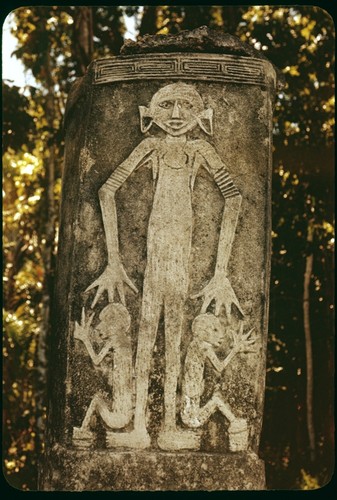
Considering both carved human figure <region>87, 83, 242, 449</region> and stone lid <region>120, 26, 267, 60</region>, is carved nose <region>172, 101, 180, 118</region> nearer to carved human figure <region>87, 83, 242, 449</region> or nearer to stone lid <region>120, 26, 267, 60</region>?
carved human figure <region>87, 83, 242, 449</region>

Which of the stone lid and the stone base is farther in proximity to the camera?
the stone lid

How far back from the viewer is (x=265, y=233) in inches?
185

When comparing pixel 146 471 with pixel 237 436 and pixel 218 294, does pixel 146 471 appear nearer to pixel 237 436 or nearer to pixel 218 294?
pixel 237 436

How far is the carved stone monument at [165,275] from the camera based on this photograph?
4418 millimetres

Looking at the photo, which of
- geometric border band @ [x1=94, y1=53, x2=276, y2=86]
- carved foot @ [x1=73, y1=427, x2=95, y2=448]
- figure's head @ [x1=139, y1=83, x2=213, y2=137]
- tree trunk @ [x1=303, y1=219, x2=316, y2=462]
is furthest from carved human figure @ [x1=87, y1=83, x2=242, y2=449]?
tree trunk @ [x1=303, y1=219, x2=316, y2=462]

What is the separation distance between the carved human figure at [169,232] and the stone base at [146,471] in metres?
0.10

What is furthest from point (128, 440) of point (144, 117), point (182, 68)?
point (182, 68)

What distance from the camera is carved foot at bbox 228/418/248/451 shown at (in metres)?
4.45

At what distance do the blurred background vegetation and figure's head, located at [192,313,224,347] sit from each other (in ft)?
11.3

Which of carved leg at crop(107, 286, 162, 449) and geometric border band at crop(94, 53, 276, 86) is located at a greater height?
geometric border band at crop(94, 53, 276, 86)

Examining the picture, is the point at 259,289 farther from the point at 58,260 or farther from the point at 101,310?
the point at 58,260

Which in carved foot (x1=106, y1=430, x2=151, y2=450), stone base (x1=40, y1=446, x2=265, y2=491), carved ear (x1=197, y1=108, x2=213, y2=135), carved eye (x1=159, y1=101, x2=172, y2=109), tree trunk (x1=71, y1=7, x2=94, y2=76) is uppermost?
tree trunk (x1=71, y1=7, x2=94, y2=76)

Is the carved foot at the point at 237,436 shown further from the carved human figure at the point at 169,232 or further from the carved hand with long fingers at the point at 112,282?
the carved hand with long fingers at the point at 112,282

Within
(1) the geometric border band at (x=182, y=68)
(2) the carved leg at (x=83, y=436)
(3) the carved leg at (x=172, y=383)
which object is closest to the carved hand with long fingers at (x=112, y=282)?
(3) the carved leg at (x=172, y=383)
